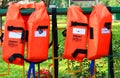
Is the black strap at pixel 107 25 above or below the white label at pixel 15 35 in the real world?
above

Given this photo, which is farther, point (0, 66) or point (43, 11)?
point (0, 66)

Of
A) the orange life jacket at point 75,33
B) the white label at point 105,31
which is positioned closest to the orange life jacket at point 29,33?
the orange life jacket at point 75,33

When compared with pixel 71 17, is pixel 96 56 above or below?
below

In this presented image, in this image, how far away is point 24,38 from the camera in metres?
4.91

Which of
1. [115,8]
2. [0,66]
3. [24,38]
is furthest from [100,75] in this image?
[0,66]

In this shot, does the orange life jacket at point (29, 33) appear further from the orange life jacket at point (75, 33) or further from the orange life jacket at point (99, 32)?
the orange life jacket at point (99, 32)

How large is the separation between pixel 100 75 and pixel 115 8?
243 centimetres

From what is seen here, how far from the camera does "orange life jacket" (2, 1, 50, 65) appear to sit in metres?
4.85

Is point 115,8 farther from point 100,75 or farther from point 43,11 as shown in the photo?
point 100,75

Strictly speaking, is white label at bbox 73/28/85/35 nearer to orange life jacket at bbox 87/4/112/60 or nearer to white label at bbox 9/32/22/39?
orange life jacket at bbox 87/4/112/60

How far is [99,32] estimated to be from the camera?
500 centimetres

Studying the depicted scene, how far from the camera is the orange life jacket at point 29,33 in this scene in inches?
191

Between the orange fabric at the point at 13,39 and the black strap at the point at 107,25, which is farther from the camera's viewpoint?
the black strap at the point at 107,25

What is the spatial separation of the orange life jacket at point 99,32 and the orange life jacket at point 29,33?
493 mm
